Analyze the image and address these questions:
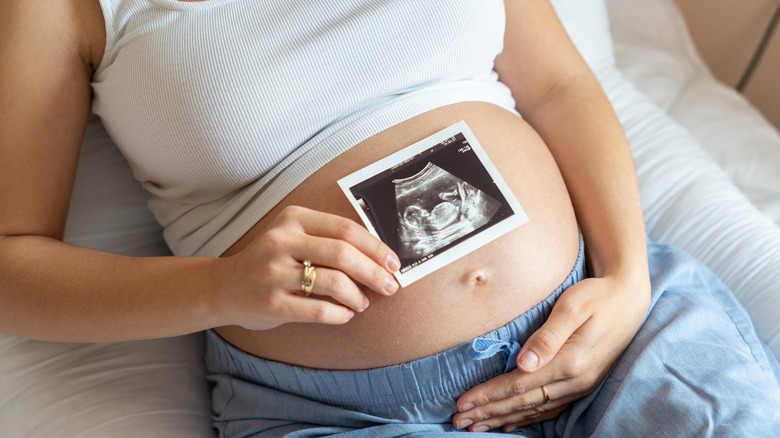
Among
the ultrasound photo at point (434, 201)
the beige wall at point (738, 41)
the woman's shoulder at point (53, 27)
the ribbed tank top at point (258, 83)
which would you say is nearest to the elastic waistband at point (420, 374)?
the ultrasound photo at point (434, 201)

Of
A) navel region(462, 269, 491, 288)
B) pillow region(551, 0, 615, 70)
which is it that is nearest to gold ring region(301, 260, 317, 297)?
navel region(462, 269, 491, 288)

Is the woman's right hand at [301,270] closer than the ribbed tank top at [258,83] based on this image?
Yes

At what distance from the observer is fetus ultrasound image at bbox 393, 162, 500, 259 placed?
3.16ft

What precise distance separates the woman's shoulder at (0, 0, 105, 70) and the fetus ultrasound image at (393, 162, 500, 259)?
1.59ft

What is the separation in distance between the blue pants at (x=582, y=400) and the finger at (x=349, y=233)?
6.6 inches

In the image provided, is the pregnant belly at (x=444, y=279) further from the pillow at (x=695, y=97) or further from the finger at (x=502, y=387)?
the pillow at (x=695, y=97)

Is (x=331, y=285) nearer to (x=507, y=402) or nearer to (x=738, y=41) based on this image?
(x=507, y=402)

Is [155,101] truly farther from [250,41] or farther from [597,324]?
[597,324]

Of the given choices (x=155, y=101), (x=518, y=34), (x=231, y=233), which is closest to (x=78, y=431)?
(x=231, y=233)

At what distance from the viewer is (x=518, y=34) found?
126 centimetres

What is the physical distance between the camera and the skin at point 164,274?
34.9 inches

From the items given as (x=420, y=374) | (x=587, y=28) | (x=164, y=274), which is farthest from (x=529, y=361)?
(x=587, y=28)

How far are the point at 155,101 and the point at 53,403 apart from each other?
500 mm

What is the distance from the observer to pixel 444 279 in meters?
0.99
